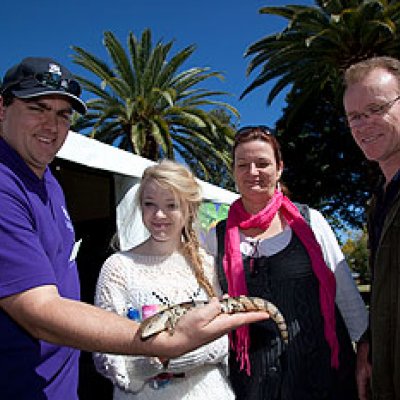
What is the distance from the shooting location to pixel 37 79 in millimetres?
2170

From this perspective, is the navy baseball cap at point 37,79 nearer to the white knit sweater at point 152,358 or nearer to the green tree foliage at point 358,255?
the white knit sweater at point 152,358

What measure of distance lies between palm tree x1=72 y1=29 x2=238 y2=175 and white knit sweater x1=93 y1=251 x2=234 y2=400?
15.8m

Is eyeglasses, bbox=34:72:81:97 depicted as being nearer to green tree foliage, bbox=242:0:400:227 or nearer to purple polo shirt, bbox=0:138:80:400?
purple polo shirt, bbox=0:138:80:400

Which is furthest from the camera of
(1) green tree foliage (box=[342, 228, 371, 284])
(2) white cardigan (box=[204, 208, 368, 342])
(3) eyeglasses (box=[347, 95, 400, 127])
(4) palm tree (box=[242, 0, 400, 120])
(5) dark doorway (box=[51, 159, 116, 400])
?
(1) green tree foliage (box=[342, 228, 371, 284])

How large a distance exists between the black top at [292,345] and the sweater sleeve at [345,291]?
9cm

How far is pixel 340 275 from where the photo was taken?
3.05 meters

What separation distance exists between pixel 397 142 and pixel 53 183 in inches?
71.1

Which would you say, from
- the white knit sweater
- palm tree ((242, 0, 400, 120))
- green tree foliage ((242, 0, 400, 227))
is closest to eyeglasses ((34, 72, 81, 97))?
the white knit sweater

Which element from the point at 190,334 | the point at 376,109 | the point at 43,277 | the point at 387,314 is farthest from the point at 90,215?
the point at 190,334

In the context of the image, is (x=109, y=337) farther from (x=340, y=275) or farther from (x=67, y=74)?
(x=340, y=275)

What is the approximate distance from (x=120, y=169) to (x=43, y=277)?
14.9 ft

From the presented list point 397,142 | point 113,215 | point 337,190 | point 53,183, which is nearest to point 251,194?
point 397,142

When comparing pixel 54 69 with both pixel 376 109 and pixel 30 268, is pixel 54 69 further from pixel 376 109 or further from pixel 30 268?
pixel 376 109

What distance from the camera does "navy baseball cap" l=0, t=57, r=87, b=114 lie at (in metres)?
2.15
